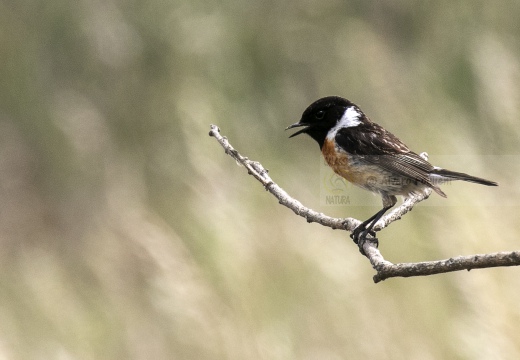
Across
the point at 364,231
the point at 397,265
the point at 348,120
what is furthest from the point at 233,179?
the point at 397,265

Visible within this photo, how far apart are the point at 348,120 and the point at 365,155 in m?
0.24

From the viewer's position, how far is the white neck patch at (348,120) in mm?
3691

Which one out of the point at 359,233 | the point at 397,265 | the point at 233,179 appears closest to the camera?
the point at 397,265

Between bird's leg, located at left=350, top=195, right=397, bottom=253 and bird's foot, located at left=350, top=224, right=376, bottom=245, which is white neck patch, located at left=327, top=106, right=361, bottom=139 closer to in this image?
bird's leg, located at left=350, top=195, right=397, bottom=253

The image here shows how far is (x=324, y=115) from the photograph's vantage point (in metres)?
3.66

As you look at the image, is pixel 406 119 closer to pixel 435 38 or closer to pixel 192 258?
pixel 192 258

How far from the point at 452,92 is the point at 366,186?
8.82 feet

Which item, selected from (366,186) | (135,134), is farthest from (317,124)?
(135,134)

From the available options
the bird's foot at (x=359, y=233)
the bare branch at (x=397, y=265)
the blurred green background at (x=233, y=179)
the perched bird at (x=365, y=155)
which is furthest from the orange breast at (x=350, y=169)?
the blurred green background at (x=233, y=179)

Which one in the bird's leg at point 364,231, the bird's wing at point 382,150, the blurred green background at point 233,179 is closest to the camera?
the bird's leg at point 364,231

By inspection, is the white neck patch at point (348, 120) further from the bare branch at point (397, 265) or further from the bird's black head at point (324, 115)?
the bare branch at point (397, 265)

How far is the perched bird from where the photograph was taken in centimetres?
343

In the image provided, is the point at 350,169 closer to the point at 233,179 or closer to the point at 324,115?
the point at 324,115

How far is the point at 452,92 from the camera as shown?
235 inches
